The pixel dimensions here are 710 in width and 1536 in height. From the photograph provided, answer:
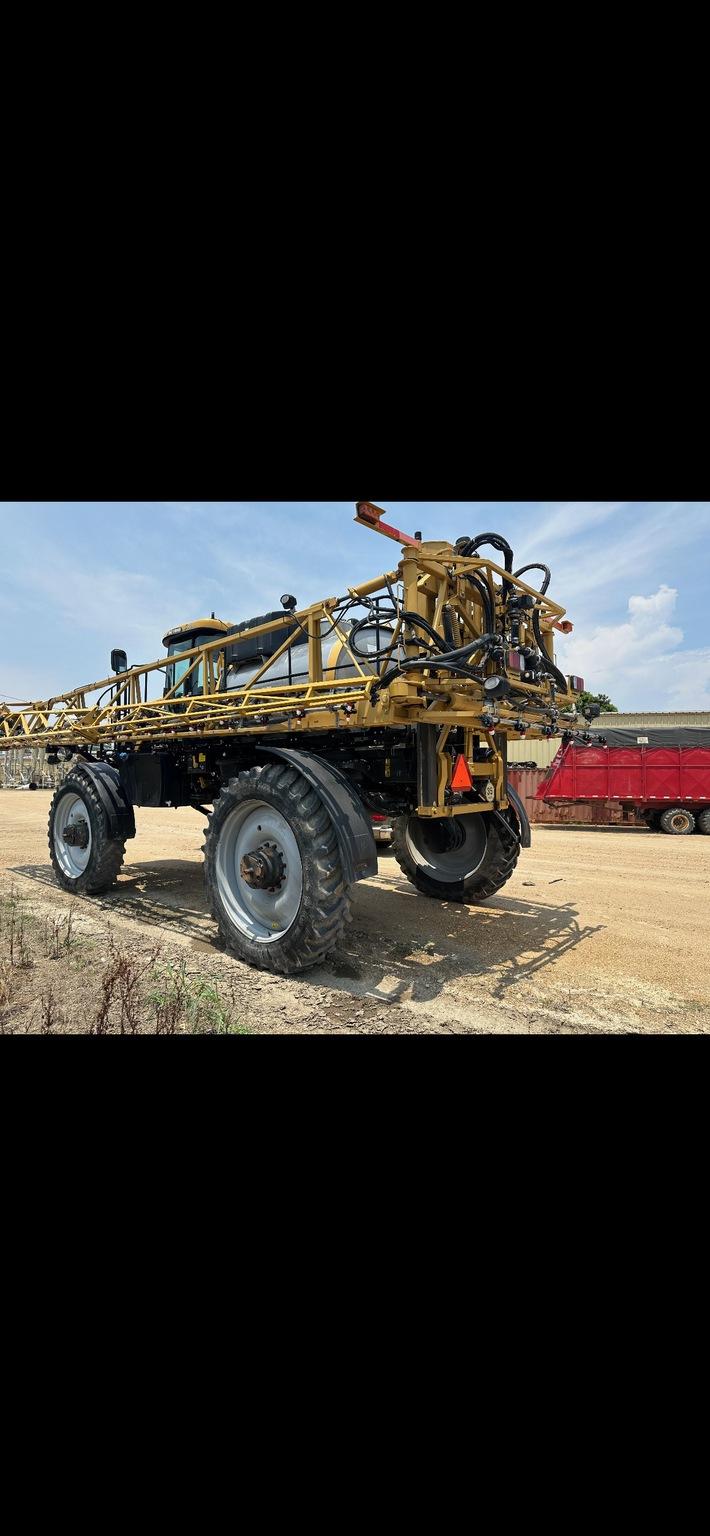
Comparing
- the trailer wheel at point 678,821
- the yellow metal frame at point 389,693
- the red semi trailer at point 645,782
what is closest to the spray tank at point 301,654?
the yellow metal frame at point 389,693

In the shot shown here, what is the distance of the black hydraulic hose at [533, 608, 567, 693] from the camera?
5.11 m

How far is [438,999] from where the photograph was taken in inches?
156

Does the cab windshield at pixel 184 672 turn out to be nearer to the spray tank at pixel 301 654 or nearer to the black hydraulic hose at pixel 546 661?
the spray tank at pixel 301 654

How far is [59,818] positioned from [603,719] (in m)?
26.5

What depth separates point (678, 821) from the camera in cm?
1388

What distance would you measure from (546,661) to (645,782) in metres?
10.2

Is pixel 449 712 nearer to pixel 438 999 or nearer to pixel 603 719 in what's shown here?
pixel 438 999

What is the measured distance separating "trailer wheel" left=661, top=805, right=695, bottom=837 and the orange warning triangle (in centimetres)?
1091

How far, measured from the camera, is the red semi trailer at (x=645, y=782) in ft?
45.0

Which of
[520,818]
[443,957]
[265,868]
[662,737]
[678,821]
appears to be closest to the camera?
[265,868]

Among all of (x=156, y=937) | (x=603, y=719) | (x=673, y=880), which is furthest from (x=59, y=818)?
(x=603, y=719)

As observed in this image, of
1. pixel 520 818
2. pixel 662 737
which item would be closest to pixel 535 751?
pixel 662 737

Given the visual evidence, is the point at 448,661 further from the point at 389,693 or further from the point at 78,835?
the point at 78,835

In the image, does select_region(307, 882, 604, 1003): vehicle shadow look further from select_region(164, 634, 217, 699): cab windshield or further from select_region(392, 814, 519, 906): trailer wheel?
select_region(164, 634, 217, 699): cab windshield
